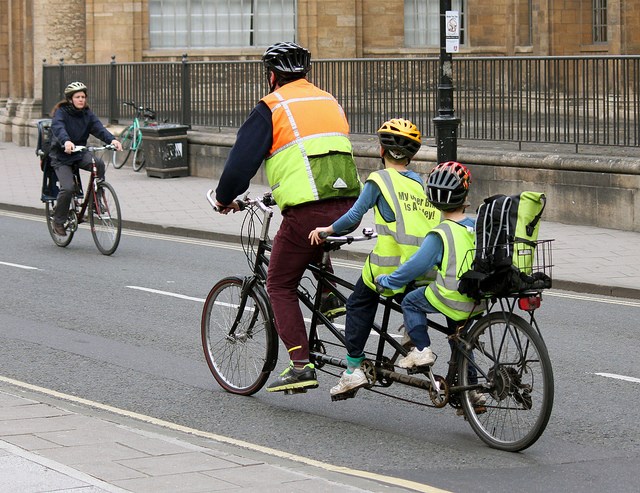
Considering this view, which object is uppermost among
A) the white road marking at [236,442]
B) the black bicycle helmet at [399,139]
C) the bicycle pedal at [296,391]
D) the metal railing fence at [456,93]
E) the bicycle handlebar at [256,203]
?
the metal railing fence at [456,93]

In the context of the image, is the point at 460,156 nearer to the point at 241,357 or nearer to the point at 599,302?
the point at 599,302

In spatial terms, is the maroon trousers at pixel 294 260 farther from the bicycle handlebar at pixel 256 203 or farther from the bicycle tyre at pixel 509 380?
the bicycle tyre at pixel 509 380

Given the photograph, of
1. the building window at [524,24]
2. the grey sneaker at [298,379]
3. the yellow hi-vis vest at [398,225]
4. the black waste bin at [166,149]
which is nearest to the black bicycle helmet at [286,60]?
the yellow hi-vis vest at [398,225]

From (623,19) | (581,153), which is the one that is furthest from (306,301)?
(623,19)

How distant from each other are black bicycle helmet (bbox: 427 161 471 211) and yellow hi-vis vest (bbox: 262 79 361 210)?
70 centimetres

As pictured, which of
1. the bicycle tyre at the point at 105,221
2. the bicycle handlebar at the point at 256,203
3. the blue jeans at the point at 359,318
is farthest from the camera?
the bicycle tyre at the point at 105,221

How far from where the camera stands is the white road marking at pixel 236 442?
19.4ft

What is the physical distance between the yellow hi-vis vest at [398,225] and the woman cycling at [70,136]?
8.08 meters

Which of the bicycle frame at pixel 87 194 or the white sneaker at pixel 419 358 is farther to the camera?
the bicycle frame at pixel 87 194

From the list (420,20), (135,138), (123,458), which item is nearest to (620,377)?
(123,458)

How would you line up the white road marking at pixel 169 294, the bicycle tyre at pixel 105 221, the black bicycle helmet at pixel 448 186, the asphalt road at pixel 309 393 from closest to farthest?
the asphalt road at pixel 309 393, the black bicycle helmet at pixel 448 186, the white road marking at pixel 169 294, the bicycle tyre at pixel 105 221

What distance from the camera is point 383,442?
682cm

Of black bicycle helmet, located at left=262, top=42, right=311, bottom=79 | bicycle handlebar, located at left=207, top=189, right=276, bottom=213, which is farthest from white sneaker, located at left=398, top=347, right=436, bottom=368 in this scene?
black bicycle helmet, located at left=262, top=42, right=311, bottom=79

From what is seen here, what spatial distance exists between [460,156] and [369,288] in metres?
10.6
